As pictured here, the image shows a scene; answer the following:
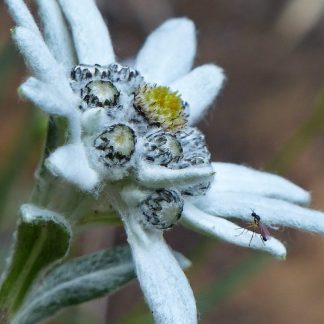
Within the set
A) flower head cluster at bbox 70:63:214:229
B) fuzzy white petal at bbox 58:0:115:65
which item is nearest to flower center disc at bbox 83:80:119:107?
flower head cluster at bbox 70:63:214:229

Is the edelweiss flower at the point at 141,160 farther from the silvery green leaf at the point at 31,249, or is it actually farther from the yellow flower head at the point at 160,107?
the silvery green leaf at the point at 31,249

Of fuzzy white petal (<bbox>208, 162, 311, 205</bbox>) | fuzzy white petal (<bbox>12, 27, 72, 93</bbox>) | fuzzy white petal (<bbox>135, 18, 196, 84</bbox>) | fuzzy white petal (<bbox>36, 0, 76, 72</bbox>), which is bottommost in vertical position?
fuzzy white petal (<bbox>12, 27, 72, 93</bbox>)

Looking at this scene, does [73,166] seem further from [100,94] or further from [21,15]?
[21,15]

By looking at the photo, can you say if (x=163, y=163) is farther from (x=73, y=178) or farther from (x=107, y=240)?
(x=107, y=240)

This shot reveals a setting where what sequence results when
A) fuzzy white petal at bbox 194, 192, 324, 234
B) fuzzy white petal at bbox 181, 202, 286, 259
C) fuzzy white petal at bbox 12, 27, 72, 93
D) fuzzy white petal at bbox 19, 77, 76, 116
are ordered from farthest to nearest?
1. fuzzy white petal at bbox 194, 192, 324, 234
2. fuzzy white petal at bbox 181, 202, 286, 259
3. fuzzy white petal at bbox 12, 27, 72, 93
4. fuzzy white petal at bbox 19, 77, 76, 116

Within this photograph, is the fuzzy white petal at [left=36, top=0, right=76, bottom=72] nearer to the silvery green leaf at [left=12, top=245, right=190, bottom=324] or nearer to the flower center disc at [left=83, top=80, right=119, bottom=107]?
the flower center disc at [left=83, top=80, right=119, bottom=107]

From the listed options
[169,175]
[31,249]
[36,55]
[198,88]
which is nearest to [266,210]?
[169,175]

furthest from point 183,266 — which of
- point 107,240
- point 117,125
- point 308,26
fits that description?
point 308,26

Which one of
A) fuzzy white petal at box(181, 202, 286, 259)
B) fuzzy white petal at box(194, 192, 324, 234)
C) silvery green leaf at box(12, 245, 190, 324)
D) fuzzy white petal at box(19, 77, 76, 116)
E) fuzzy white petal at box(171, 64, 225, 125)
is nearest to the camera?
fuzzy white petal at box(19, 77, 76, 116)
